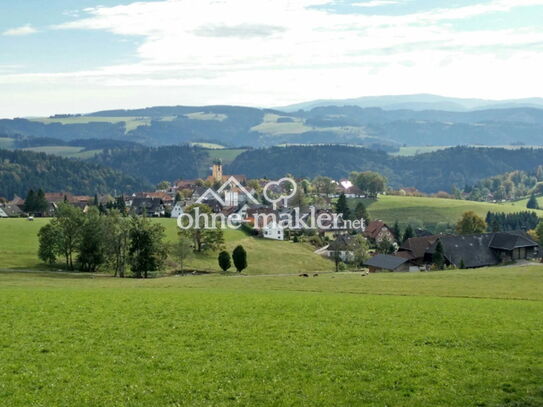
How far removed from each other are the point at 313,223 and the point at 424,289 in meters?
89.1

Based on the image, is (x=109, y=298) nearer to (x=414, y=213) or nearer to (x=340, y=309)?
(x=340, y=309)

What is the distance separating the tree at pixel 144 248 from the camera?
6794cm

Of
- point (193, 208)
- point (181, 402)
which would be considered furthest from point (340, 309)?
point (193, 208)

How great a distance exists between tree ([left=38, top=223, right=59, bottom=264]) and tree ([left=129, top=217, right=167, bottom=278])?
11.1m

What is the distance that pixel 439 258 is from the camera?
8381cm

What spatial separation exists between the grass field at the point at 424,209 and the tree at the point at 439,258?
86.0 m

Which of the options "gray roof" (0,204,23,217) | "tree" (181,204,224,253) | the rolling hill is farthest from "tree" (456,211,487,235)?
"gray roof" (0,204,23,217)

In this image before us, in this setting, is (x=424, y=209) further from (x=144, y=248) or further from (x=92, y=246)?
(x=92, y=246)

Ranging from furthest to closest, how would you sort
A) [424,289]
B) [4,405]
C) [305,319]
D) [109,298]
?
[424,289], [109,298], [305,319], [4,405]

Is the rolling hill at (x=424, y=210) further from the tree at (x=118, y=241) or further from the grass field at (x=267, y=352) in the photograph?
the grass field at (x=267, y=352)

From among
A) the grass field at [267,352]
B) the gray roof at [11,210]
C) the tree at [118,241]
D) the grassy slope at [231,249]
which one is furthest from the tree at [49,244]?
the gray roof at [11,210]

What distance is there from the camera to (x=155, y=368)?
19.3 meters

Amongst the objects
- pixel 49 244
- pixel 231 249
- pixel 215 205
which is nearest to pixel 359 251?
pixel 231 249

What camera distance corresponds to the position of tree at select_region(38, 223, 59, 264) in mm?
73062
